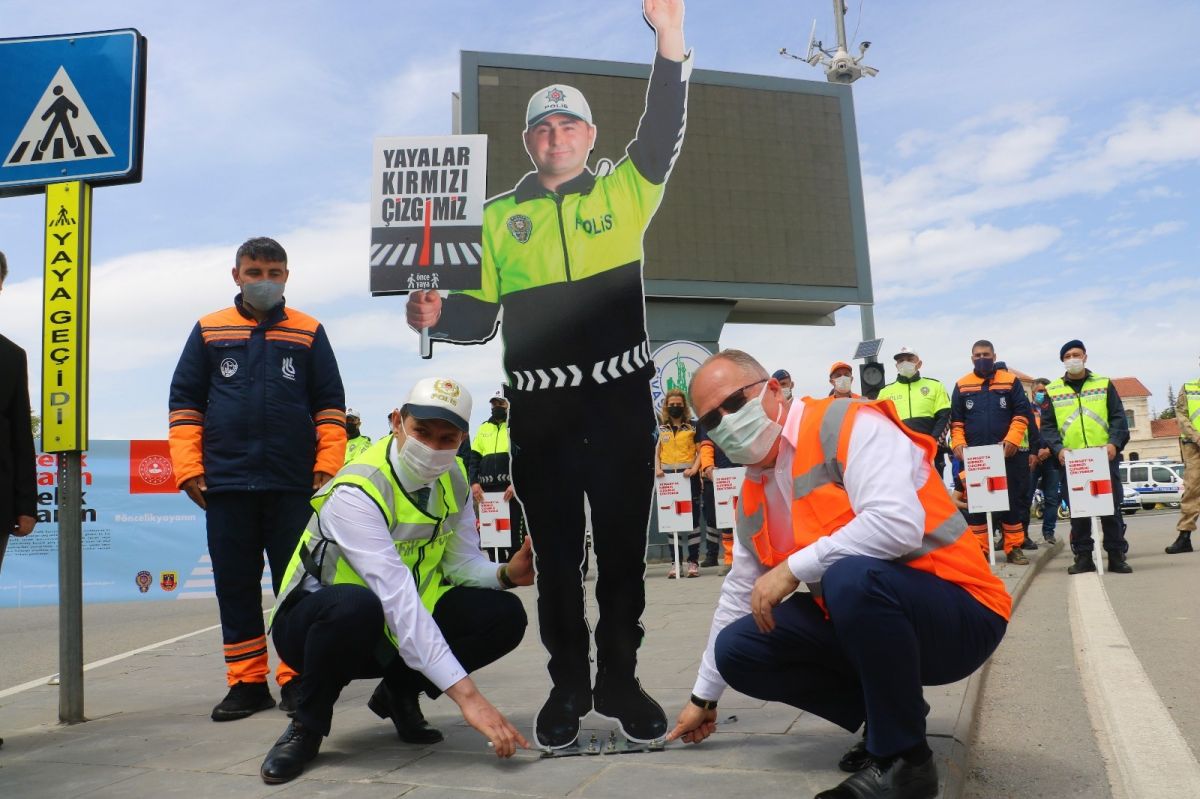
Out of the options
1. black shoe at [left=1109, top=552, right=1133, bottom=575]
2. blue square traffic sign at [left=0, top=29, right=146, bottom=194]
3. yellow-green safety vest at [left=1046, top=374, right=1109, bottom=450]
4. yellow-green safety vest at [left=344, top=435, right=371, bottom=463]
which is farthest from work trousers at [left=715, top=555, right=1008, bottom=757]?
yellow-green safety vest at [left=344, top=435, right=371, bottom=463]

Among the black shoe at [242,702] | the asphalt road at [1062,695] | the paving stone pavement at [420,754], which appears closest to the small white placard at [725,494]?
the asphalt road at [1062,695]

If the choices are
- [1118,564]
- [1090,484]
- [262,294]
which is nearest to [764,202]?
[1090,484]

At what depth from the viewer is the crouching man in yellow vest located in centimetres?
303

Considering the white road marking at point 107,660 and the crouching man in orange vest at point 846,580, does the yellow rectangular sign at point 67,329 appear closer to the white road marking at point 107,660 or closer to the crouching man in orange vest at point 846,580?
the white road marking at point 107,660

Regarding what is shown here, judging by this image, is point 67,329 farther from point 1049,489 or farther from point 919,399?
point 1049,489

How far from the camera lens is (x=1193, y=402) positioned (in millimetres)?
10141

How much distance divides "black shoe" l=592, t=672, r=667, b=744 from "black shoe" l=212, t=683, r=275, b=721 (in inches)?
62.9

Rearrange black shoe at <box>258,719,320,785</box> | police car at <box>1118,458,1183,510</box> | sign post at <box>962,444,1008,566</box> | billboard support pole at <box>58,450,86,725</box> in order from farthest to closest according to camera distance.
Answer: police car at <box>1118,458,1183,510</box>, sign post at <box>962,444,1008,566</box>, billboard support pole at <box>58,450,86,725</box>, black shoe at <box>258,719,320,785</box>

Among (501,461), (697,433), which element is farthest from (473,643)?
(697,433)

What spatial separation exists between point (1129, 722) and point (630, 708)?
1.66 m

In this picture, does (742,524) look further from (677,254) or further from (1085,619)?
(677,254)

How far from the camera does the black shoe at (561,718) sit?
3.20 meters

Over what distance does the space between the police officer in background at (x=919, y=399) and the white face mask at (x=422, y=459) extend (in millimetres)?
7347

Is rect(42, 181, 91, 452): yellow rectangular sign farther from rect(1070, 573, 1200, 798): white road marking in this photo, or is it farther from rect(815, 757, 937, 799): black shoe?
rect(1070, 573, 1200, 798): white road marking
